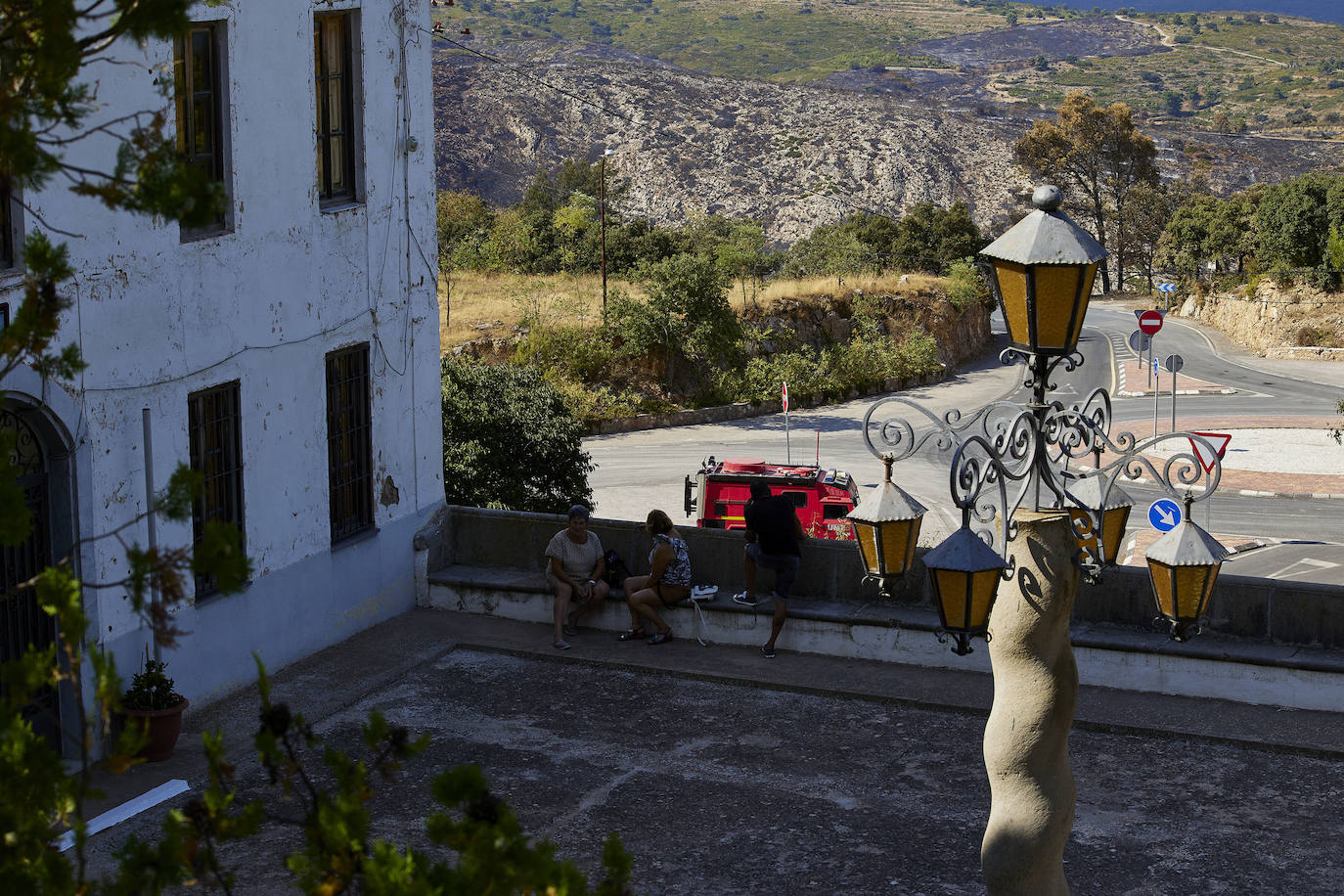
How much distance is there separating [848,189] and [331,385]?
82.5 m

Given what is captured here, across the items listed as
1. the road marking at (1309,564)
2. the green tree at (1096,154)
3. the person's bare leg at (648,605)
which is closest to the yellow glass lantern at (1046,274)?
the person's bare leg at (648,605)

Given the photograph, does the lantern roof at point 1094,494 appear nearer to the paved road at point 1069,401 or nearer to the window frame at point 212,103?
the window frame at point 212,103

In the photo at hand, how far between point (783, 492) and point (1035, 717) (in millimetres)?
14377

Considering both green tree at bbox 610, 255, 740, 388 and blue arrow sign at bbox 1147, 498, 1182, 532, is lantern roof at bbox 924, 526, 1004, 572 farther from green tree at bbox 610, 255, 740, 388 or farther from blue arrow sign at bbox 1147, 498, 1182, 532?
green tree at bbox 610, 255, 740, 388

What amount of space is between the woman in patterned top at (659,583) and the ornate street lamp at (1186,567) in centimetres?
682

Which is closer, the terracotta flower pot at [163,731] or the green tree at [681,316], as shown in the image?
the terracotta flower pot at [163,731]

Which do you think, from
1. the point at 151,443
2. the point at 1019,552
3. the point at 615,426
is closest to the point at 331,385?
the point at 151,443

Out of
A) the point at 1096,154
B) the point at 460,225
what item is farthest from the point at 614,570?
the point at 1096,154

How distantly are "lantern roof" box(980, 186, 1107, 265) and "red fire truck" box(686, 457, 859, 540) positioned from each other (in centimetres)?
1323

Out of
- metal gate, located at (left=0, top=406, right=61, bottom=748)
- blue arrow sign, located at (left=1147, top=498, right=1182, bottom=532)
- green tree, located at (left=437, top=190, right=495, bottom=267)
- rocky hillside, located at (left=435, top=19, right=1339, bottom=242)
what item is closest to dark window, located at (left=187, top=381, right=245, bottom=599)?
A: metal gate, located at (left=0, top=406, right=61, bottom=748)

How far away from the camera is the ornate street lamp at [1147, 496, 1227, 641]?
6.08 meters

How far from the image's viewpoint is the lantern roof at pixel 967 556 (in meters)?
5.50

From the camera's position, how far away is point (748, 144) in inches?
3939

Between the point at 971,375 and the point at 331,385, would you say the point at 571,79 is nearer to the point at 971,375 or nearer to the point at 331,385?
the point at 971,375
